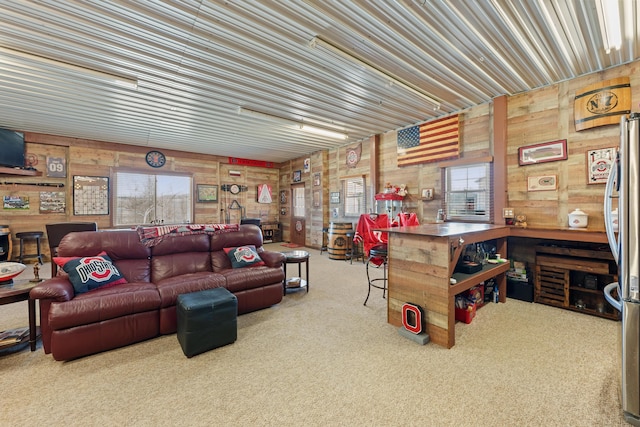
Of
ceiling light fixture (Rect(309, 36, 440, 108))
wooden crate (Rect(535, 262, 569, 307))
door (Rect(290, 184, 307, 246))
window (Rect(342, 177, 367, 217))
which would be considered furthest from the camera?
door (Rect(290, 184, 307, 246))

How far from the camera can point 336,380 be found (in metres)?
1.96

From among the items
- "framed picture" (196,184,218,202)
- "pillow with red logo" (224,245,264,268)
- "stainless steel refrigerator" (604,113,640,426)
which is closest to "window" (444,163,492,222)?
"stainless steel refrigerator" (604,113,640,426)

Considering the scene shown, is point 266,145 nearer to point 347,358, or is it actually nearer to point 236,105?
point 236,105

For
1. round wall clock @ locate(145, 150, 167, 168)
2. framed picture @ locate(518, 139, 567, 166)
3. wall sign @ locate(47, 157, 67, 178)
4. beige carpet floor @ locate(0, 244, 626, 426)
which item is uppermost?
round wall clock @ locate(145, 150, 167, 168)

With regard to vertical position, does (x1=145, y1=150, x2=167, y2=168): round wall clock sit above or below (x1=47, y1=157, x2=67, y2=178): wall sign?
above

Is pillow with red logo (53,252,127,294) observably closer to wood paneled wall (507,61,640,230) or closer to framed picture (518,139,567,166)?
wood paneled wall (507,61,640,230)

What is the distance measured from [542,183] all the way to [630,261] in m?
2.68

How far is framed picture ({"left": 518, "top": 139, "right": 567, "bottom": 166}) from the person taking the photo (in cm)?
366

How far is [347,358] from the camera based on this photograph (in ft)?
7.35

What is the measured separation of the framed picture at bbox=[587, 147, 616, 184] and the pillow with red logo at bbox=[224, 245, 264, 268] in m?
4.39

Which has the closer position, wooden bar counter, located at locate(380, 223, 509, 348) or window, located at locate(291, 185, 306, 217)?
wooden bar counter, located at locate(380, 223, 509, 348)

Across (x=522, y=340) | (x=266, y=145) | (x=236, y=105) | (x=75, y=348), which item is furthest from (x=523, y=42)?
(x=266, y=145)

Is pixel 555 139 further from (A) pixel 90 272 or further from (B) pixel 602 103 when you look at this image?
(A) pixel 90 272

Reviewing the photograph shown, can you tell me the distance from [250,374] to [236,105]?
13.1 feet
